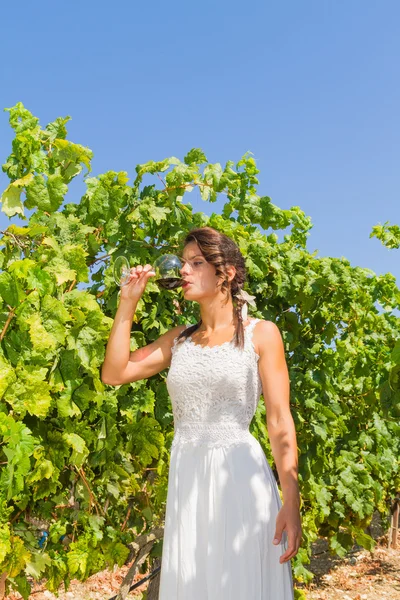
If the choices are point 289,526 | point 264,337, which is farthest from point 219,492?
point 264,337

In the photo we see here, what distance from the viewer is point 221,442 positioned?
2.43 m

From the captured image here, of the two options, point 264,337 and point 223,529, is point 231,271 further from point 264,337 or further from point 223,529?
Answer: point 223,529

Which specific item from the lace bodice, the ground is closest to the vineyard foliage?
the lace bodice

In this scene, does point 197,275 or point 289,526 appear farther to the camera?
point 197,275

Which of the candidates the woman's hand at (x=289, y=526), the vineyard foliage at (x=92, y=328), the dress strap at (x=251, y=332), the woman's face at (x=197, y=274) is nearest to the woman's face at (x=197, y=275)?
the woman's face at (x=197, y=274)

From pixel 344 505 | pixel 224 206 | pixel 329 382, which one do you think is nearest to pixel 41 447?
pixel 224 206

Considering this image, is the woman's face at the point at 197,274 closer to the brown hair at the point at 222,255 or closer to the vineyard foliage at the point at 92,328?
the brown hair at the point at 222,255

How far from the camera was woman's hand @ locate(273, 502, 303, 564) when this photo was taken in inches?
89.5

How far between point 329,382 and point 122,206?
2436mm

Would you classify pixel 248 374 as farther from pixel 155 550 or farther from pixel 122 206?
pixel 155 550

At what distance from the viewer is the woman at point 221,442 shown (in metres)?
2.29

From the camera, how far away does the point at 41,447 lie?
287 cm

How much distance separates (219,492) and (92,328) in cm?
92

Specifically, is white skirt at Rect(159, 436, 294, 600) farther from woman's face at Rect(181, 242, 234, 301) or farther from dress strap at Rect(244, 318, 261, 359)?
woman's face at Rect(181, 242, 234, 301)
